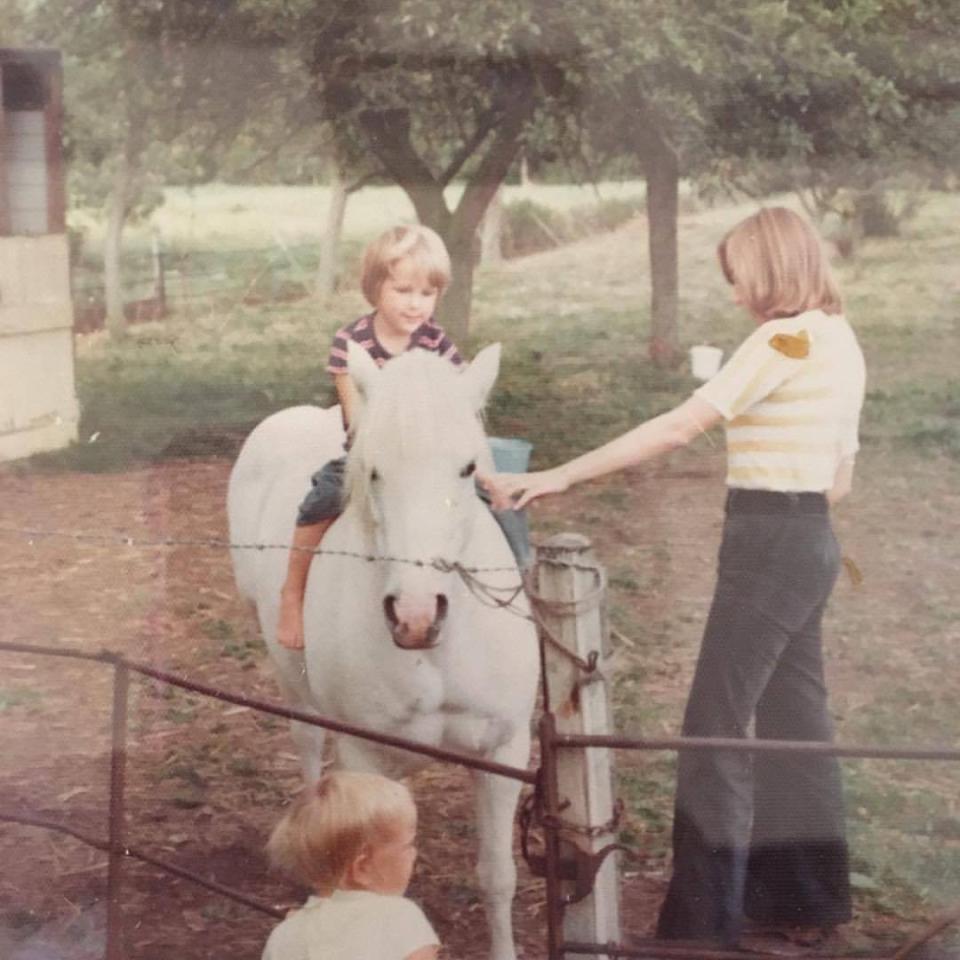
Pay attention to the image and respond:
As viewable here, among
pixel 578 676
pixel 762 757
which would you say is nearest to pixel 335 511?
pixel 578 676

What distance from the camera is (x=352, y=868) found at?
1365 millimetres

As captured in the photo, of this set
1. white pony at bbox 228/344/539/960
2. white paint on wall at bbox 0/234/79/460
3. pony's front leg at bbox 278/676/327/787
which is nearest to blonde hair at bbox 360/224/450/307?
white pony at bbox 228/344/539/960

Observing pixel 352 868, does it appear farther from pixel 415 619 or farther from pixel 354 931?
pixel 415 619

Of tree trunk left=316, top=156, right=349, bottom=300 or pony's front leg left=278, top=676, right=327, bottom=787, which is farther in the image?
pony's front leg left=278, top=676, right=327, bottom=787

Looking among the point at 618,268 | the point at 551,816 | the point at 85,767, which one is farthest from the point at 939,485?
the point at 85,767

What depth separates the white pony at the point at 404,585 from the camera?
1.47 meters

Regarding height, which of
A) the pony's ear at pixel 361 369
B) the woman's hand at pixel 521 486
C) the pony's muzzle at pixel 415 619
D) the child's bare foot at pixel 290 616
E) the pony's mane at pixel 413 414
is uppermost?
the pony's ear at pixel 361 369

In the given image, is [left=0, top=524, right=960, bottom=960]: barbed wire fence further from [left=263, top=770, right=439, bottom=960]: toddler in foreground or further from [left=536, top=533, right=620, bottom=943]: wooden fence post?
[left=263, top=770, right=439, bottom=960]: toddler in foreground

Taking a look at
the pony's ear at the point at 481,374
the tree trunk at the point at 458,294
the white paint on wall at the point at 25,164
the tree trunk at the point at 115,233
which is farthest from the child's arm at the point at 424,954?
the white paint on wall at the point at 25,164

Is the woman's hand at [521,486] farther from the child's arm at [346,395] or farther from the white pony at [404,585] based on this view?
the child's arm at [346,395]

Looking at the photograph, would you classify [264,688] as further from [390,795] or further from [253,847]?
[390,795]

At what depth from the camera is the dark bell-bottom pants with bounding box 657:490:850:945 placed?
1625mm

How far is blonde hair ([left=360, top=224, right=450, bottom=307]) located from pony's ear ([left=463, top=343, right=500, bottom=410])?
6.2 inches

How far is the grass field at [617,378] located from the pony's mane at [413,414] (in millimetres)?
160
